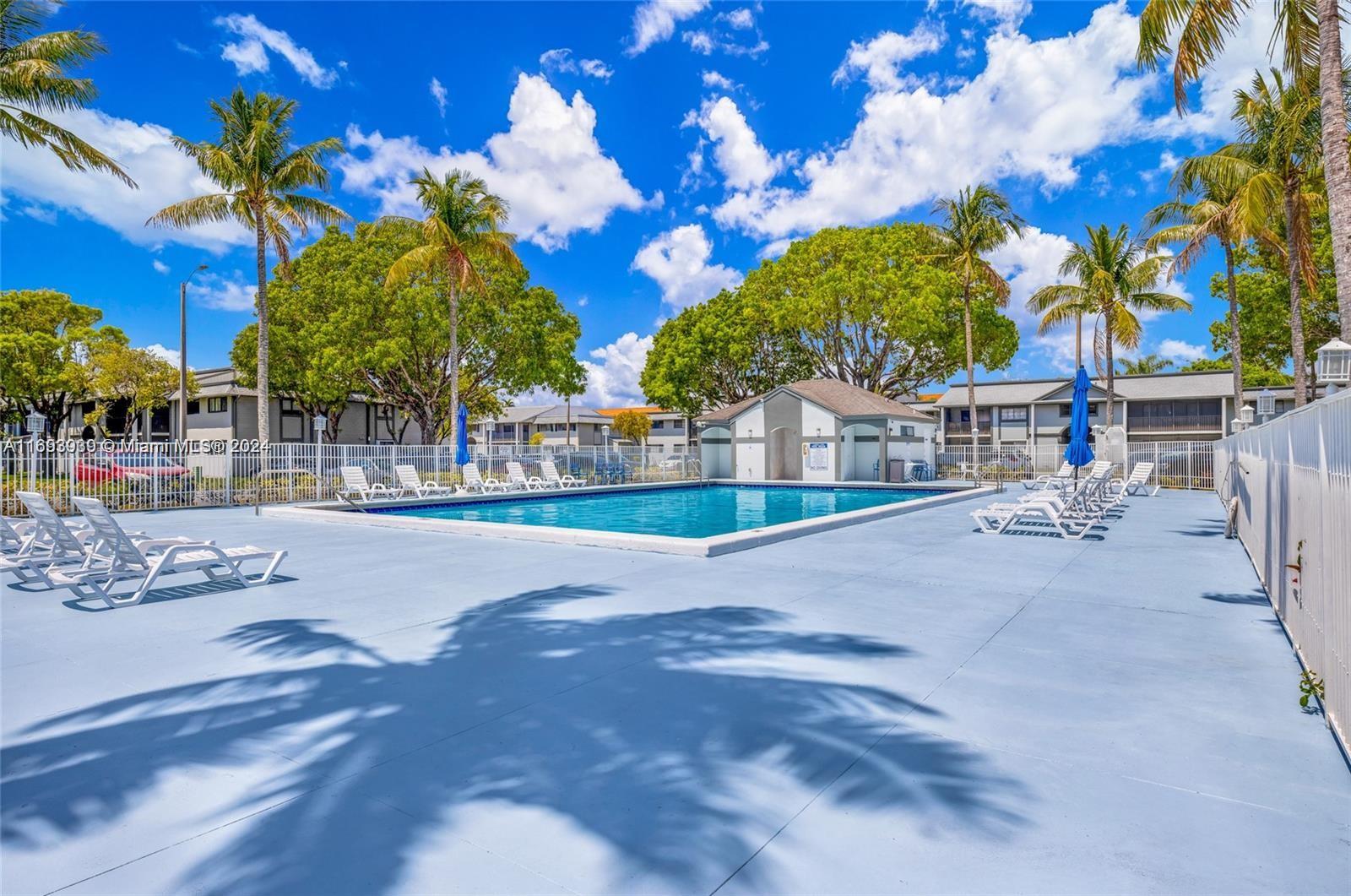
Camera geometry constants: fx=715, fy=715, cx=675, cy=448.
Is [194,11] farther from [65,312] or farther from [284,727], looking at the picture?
[65,312]

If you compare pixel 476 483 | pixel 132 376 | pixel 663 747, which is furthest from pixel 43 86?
pixel 132 376

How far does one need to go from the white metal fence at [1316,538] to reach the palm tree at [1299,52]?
3.90 metres

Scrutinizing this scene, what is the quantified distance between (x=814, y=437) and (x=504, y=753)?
28.0 metres

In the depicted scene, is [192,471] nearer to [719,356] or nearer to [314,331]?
[314,331]

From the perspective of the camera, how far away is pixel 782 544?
36.2 ft

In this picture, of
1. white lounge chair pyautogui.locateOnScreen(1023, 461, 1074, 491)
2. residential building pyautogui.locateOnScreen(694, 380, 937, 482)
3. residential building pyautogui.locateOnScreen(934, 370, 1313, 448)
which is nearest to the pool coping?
white lounge chair pyautogui.locateOnScreen(1023, 461, 1074, 491)

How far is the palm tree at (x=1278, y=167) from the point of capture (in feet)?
44.6

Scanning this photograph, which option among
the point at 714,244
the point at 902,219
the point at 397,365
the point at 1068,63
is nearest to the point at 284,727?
the point at 1068,63

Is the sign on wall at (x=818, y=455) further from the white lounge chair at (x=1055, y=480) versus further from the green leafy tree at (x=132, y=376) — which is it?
the green leafy tree at (x=132, y=376)

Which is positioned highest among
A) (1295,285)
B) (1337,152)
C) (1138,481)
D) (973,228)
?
(973,228)

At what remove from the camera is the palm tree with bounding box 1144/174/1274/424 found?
66.1 ft

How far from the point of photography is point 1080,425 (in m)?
17.7

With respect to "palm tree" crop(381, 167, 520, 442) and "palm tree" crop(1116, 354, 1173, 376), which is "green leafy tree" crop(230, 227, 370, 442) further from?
"palm tree" crop(1116, 354, 1173, 376)

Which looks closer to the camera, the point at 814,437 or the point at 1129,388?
the point at 814,437
